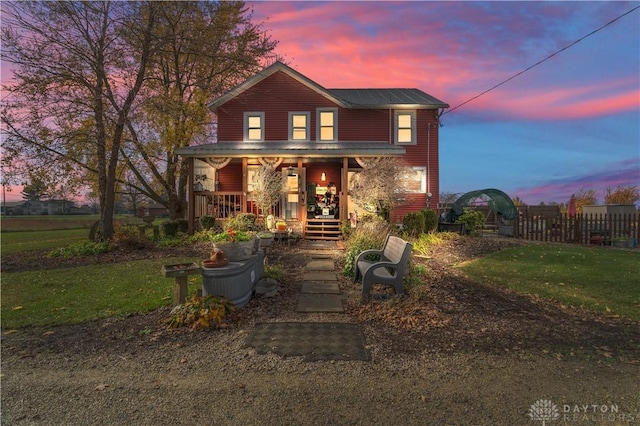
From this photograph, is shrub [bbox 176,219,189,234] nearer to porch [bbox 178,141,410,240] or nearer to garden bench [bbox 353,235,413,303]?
porch [bbox 178,141,410,240]

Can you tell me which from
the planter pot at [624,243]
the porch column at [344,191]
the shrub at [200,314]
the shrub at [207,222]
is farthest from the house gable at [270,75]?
the shrub at [200,314]

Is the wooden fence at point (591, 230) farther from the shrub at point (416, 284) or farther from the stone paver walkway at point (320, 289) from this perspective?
the stone paver walkway at point (320, 289)

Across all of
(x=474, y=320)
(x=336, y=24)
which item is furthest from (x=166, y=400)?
(x=336, y=24)

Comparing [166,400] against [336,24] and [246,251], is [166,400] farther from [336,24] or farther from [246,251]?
[336,24]

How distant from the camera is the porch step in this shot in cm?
1408

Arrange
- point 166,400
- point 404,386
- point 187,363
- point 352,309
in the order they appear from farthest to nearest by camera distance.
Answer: point 352,309, point 187,363, point 404,386, point 166,400

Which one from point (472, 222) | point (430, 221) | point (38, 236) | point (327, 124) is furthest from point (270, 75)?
point (38, 236)

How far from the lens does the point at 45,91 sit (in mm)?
11922

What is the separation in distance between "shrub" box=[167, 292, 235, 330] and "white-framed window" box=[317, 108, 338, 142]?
14.1m

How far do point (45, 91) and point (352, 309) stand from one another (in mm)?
13815

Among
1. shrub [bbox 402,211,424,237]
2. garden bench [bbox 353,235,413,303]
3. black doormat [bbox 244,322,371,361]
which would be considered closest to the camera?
→ black doormat [bbox 244,322,371,361]

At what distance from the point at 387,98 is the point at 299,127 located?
5404mm

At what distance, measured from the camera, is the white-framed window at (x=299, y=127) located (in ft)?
58.2

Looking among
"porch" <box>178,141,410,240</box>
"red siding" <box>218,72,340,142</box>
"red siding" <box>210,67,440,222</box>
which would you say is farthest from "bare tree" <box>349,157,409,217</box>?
"red siding" <box>218,72,340,142</box>
